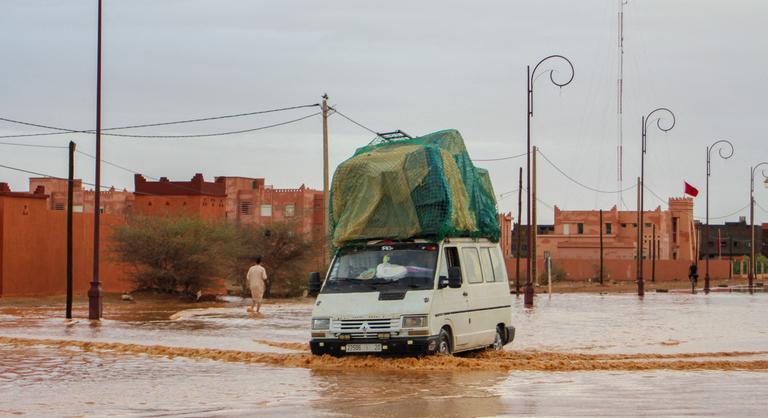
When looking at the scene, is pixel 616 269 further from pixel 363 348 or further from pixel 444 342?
pixel 363 348

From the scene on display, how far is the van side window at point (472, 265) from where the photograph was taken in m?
20.2

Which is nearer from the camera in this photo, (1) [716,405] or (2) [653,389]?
(1) [716,405]

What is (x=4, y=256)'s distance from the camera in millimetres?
48250

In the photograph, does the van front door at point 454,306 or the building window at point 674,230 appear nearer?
the van front door at point 454,306

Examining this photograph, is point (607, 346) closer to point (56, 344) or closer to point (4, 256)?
point (56, 344)

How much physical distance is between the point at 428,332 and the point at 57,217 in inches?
1451

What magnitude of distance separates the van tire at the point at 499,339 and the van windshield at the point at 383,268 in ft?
9.16

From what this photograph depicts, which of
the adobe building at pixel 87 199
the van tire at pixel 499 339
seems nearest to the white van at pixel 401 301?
the van tire at pixel 499 339

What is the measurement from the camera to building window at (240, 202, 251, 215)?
11962cm

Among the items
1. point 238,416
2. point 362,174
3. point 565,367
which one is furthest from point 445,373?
point 238,416

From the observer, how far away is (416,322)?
18234mm

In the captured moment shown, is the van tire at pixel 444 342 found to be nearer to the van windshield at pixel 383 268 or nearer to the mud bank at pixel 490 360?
the mud bank at pixel 490 360

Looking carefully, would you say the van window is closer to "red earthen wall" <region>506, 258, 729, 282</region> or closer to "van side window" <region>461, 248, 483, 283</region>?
"van side window" <region>461, 248, 483, 283</region>

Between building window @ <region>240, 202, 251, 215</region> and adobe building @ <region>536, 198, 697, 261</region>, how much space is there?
3585cm
